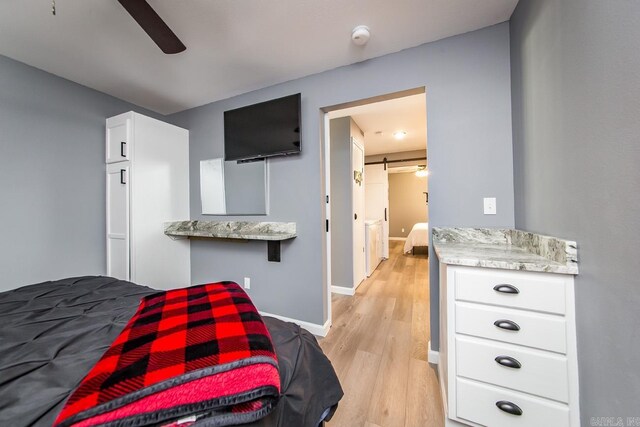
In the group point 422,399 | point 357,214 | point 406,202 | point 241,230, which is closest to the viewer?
point 422,399

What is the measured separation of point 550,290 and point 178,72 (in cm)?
302

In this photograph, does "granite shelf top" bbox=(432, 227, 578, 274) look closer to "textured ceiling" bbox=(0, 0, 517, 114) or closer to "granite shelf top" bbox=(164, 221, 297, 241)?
"granite shelf top" bbox=(164, 221, 297, 241)

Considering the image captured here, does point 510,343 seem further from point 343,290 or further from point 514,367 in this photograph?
point 343,290

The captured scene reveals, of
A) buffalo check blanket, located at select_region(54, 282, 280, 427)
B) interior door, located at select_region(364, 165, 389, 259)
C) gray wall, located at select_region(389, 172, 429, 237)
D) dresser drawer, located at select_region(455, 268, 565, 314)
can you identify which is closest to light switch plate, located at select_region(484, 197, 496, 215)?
dresser drawer, located at select_region(455, 268, 565, 314)

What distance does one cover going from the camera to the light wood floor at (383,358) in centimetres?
130

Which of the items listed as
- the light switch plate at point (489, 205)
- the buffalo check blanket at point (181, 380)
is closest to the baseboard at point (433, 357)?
the light switch plate at point (489, 205)

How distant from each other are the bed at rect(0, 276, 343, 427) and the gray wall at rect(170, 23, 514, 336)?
1.30 metres

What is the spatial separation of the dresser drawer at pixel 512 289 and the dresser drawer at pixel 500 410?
0.38 meters

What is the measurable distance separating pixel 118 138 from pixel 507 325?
3.39 metres

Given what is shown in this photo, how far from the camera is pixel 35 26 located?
1553 mm

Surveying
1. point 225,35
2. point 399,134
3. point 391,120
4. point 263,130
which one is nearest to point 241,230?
point 263,130

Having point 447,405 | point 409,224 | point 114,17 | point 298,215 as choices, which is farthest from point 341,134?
point 409,224

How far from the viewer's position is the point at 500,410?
3.34ft

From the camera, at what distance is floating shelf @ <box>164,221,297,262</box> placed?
2201 mm
